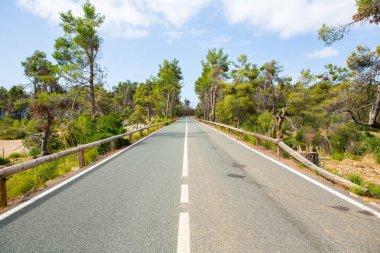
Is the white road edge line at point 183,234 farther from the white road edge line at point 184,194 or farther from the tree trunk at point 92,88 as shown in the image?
the tree trunk at point 92,88

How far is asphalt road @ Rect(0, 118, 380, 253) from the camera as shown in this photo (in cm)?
305

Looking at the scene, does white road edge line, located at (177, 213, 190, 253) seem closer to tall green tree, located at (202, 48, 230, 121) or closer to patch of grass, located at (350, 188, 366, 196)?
patch of grass, located at (350, 188, 366, 196)

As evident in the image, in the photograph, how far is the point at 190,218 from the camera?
151 inches

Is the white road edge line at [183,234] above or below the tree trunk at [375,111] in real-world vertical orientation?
below

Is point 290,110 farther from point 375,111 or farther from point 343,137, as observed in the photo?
point 375,111

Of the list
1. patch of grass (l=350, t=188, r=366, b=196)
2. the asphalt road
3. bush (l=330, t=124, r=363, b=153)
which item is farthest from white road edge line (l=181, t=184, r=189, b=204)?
bush (l=330, t=124, r=363, b=153)

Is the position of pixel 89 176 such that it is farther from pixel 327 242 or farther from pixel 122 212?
pixel 327 242

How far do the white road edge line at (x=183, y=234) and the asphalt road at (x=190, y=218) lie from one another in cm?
2

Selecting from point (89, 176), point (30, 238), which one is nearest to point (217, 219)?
point (30, 238)

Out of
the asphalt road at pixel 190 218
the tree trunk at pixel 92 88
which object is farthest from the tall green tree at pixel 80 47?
the asphalt road at pixel 190 218

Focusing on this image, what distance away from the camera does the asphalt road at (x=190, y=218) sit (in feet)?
10.00

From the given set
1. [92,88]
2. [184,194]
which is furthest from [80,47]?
[184,194]

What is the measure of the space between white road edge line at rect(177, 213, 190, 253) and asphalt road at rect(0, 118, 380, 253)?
15 millimetres

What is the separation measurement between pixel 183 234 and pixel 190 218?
1.83ft
